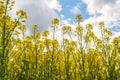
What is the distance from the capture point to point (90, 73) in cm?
1359

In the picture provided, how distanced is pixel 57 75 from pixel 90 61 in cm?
176

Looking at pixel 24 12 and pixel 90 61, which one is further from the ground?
pixel 24 12

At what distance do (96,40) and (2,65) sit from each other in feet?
28.4

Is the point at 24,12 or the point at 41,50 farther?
the point at 41,50

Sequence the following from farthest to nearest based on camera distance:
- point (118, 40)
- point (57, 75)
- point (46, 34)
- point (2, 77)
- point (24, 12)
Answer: point (118, 40) < point (57, 75) < point (46, 34) < point (24, 12) < point (2, 77)

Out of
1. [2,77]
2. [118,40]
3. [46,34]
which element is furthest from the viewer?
[118,40]

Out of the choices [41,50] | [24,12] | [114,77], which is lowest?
[114,77]

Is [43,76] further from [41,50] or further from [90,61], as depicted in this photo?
[90,61]

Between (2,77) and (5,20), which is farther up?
(5,20)

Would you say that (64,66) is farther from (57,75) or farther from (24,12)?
(24,12)

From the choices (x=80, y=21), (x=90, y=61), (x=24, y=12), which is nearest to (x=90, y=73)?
(x=90, y=61)

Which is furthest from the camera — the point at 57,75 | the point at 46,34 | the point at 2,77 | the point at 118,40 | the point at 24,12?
the point at 118,40

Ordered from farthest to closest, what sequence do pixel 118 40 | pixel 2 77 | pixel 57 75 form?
1. pixel 118 40
2. pixel 57 75
3. pixel 2 77

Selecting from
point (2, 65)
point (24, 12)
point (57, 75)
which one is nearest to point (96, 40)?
point (57, 75)
